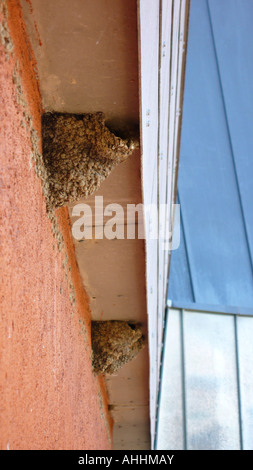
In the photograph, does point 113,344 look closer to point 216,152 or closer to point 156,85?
point 156,85

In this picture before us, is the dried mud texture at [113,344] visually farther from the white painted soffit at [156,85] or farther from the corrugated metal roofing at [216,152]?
the corrugated metal roofing at [216,152]

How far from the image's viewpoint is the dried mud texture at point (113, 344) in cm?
561

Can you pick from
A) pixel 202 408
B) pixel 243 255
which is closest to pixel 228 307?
pixel 243 255

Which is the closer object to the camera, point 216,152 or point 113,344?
point 113,344

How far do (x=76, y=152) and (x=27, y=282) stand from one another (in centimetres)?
83

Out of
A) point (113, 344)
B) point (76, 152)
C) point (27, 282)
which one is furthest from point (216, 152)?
point (27, 282)

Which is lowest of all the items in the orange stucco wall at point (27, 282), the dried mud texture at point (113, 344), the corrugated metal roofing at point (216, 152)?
the orange stucco wall at point (27, 282)

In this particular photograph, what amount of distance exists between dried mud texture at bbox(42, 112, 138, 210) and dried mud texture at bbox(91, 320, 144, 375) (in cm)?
224

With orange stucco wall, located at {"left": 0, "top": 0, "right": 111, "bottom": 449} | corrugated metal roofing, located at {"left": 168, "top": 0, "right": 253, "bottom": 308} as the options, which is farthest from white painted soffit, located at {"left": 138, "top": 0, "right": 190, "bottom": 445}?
corrugated metal roofing, located at {"left": 168, "top": 0, "right": 253, "bottom": 308}

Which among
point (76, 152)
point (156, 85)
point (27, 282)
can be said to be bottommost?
point (27, 282)

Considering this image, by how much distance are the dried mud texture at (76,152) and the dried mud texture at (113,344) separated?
224 centimetres

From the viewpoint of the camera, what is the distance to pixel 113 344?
5656mm

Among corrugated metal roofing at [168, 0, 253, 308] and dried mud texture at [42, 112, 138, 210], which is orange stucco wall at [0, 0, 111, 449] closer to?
dried mud texture at [42, 112, 138, 210]

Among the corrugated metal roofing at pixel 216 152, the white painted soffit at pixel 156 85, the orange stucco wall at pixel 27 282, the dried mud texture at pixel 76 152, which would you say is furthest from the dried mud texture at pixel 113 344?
the corrugated metal roofing at pixel 216 152
